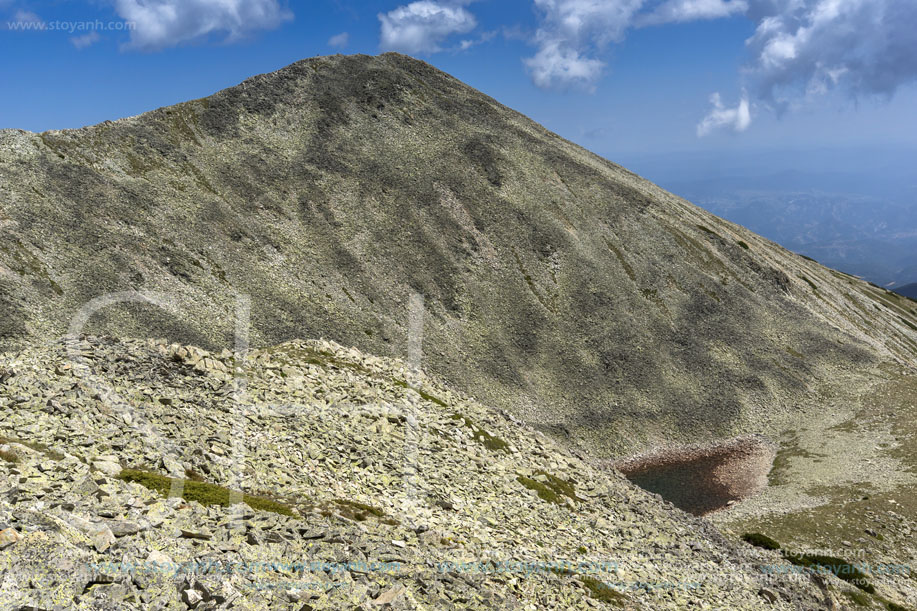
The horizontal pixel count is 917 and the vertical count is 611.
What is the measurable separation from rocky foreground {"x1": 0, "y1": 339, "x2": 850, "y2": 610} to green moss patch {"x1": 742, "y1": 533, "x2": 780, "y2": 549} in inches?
255

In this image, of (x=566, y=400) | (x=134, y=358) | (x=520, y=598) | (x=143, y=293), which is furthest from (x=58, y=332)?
(x=566, y=400)

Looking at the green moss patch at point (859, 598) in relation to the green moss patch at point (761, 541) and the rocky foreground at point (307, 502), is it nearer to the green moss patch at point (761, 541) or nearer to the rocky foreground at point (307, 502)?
the rocky foreground at point (307, 502)

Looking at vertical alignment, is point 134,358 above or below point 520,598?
above

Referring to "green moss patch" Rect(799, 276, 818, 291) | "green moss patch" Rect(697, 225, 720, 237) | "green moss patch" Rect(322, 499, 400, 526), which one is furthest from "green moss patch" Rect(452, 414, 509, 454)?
"green moss patch" Rect(799, 276, 818, 291)

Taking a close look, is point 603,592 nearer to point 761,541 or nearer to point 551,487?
point 551,487

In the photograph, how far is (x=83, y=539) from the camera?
61.2ft

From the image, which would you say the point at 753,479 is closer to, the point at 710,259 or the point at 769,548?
the point at 769,548

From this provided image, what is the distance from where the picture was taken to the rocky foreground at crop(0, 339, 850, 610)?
19.1 m

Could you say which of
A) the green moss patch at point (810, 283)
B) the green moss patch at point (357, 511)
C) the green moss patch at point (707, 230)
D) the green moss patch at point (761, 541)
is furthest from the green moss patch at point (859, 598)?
the green moss patch at point (810, 283)

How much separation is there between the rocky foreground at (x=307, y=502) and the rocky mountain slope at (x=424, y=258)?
29127 mm

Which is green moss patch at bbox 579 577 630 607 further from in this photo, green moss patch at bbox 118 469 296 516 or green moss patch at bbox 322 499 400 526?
green moss patch at bbox 118 469 296 516

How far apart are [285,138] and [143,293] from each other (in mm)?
48065

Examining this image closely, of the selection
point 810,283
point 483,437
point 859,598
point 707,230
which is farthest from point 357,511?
point 810,283

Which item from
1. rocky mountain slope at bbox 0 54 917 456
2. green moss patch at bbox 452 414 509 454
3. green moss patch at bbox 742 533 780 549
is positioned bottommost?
green moss patch at bbox 742 533 780 549
